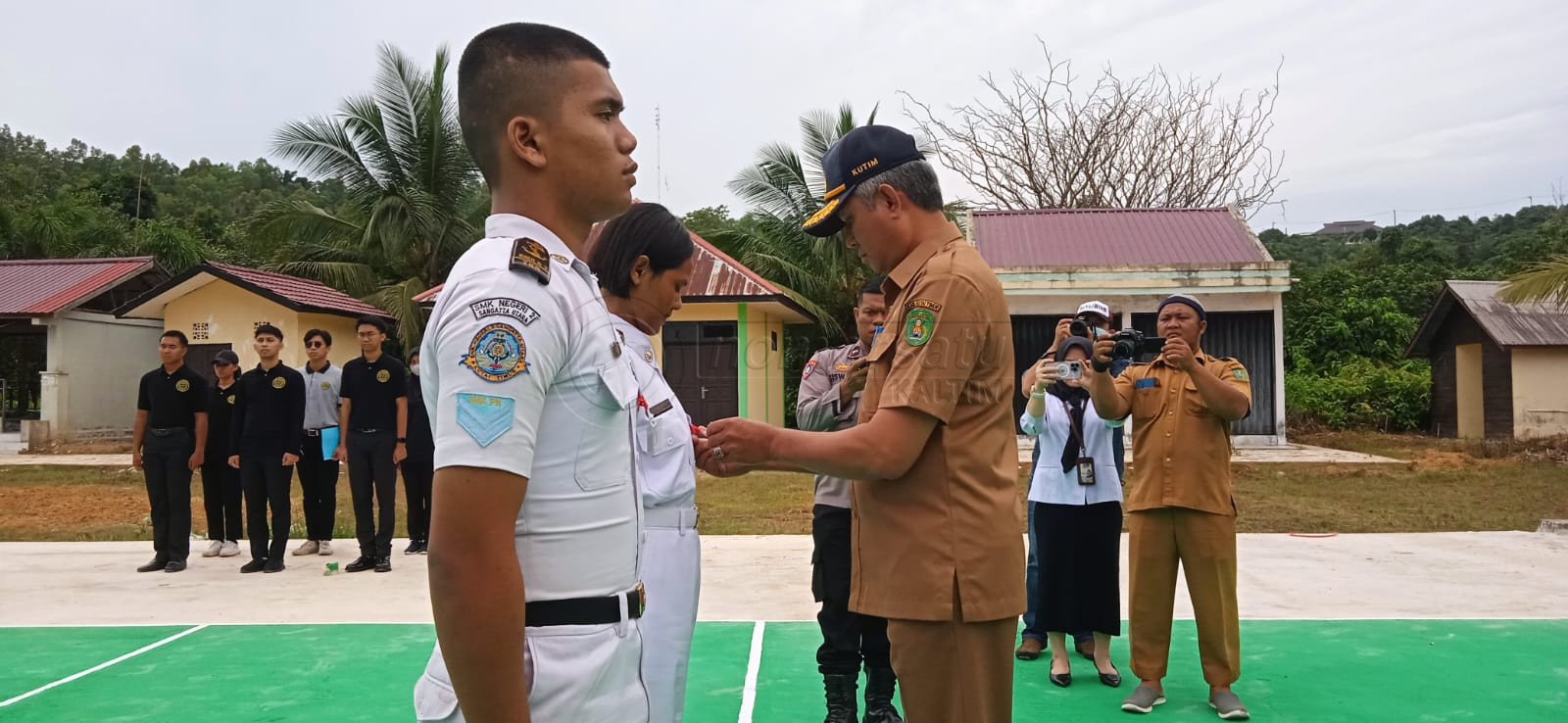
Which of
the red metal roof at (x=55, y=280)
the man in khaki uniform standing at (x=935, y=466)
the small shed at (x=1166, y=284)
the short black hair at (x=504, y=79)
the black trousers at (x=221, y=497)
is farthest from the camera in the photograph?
the red metal roof at (x=55, y=280)

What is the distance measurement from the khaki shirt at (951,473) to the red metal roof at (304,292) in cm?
1698

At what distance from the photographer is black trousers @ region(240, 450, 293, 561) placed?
7.56m

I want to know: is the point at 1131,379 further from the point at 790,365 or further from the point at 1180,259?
the point at 790,365

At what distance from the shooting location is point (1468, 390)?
20719mm

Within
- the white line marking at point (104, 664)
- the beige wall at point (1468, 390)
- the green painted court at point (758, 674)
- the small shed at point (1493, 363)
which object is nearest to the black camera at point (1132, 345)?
the green painted court at point (758, 674)

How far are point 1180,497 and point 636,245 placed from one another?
2.79 metres

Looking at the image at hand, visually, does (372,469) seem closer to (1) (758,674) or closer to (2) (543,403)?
(1) (758,674)

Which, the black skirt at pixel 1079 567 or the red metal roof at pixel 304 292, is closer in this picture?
the black skirt at pixel 1079 567

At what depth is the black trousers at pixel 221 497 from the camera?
8.13 m

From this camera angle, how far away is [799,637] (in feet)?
17.5

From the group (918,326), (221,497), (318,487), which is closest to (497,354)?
(918,326)

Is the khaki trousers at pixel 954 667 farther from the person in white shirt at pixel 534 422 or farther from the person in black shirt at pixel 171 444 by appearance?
the person in black shirt at pixel 171 444

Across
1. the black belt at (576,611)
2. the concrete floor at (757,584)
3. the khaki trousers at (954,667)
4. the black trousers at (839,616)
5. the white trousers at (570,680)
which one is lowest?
the concrete floor at (757,584)

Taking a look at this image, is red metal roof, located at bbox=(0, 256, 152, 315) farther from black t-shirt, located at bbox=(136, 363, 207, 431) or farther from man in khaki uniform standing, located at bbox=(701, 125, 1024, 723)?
man in khaki uniform standing, located at bbox=(701, 125, 1024, 723)
